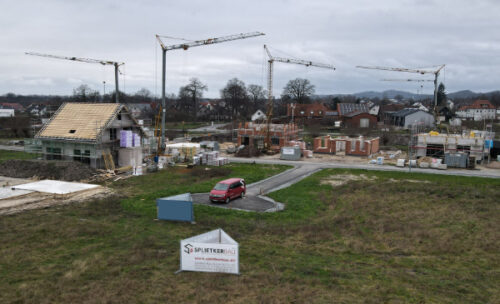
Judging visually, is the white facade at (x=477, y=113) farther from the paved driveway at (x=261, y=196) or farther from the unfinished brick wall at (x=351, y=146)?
the paved driveway at (x=261, y=196)

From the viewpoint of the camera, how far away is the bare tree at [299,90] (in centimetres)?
12188

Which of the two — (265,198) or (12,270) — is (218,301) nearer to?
(12,270)

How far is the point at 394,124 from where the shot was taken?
306 ft

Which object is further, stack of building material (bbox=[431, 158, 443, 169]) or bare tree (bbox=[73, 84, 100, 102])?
bare tree (bbox=[73, 84, 100, 102])

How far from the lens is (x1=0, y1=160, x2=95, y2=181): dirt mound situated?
31273 mm

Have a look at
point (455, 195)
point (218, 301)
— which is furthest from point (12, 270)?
point (455, 195)

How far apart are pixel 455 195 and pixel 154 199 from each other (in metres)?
20.8

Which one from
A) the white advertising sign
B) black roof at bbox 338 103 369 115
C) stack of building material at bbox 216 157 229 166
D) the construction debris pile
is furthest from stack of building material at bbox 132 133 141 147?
black roof at bbox 338 103 369 115

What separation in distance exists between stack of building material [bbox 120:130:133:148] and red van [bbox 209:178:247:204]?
653 inches

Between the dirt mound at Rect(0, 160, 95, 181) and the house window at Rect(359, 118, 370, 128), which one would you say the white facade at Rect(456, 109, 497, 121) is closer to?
the house window at Rect(359, 118, 370, 128)

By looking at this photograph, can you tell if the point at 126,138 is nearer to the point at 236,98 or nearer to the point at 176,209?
the point at 176,209

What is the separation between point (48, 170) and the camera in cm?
3231

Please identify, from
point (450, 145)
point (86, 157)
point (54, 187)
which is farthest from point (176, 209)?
point (450, 145)

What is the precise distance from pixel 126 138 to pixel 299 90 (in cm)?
9157
